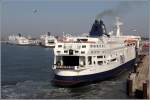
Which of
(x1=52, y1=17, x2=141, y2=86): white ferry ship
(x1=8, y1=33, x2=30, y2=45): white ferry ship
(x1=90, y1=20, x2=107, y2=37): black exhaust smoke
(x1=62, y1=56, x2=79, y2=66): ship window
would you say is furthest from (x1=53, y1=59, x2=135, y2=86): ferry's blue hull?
(x1=8, y1=33, x2=30, y2=45): white ferry ship

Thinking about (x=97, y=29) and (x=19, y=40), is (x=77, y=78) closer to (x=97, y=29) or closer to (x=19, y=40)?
(x=97, y=29)

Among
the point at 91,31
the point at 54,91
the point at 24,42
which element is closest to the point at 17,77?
the point at 54,91

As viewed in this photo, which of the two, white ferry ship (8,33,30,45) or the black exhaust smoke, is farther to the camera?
white ferry ship (8,33,30,45)

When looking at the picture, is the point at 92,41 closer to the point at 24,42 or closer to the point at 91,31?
the point at 91,31

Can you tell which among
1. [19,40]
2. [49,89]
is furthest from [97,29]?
[19,40]

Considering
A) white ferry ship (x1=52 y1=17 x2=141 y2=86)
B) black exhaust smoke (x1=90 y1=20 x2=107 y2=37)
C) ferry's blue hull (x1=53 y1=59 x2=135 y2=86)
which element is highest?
black exhaust smoke (x1=90 y1=20 x2=107 y2=37)

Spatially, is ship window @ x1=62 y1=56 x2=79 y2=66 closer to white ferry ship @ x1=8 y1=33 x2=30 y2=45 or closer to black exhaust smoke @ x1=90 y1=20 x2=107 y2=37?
black exhaust smoke @ x1=90 y1=20 x2=107 y2=37

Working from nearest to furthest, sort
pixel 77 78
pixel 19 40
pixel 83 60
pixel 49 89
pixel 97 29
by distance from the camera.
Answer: pixel 49 89 → pixel 77 78 → pixel 83 60 → pixel 97 29 → pixel 19 40

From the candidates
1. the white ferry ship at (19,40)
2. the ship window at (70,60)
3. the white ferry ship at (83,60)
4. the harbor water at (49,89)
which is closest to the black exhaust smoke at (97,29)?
the white ferry ship at (83,60)

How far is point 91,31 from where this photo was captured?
3256cm

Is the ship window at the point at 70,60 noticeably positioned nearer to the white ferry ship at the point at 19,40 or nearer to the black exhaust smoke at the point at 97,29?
the black exhaust smoke at the point at 97,29

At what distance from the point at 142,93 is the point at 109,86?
4.51 metres

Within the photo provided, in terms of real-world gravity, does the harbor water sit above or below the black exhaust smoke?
below

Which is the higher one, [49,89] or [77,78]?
[77,78]
